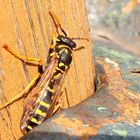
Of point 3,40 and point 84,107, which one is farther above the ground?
point 3,40

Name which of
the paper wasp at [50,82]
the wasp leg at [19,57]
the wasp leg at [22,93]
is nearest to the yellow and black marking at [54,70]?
the paper wasp at [50,82]

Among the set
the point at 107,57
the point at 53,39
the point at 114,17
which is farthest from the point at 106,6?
the point at 53,39

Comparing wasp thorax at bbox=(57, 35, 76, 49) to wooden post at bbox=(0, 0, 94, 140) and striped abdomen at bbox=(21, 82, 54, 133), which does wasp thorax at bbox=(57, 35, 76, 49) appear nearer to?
A: wooden post at bbox=(0, 0, 94, 140)

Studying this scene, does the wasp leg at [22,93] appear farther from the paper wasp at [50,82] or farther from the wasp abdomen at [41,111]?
the wasp abdomen at [41,111]

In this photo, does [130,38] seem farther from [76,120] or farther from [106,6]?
[76,120]

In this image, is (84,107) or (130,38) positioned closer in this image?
(84,107)

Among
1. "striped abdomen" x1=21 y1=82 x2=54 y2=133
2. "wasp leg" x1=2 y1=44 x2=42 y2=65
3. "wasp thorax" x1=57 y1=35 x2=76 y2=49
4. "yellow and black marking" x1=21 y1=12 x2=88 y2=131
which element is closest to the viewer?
"wasp leg" x1=2 y1=44 x2=42 y2=65

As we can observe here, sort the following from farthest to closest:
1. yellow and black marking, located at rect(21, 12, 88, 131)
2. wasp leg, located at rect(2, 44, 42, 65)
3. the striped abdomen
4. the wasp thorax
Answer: the wasp thorax
yellow and black marking, located at rect(21, 12, 88, 131)
the striped abdomen
wasp leg, located at rect(2, 44, 42, 65)

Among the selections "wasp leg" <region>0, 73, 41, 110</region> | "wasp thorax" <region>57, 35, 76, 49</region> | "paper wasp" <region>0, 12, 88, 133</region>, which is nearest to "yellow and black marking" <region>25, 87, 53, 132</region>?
"paper wasp" <region>0, 12, 88, 133</region>
